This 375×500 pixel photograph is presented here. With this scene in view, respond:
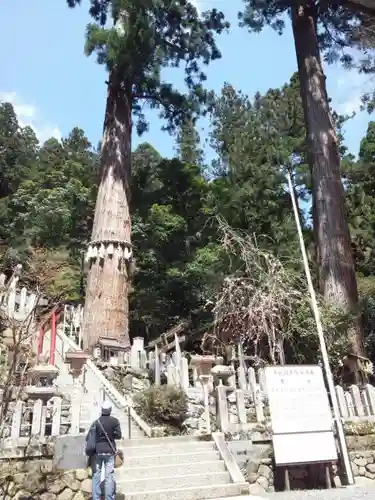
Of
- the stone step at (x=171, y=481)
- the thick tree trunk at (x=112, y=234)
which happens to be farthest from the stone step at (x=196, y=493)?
the thick tree trunk at (x=112, y=234)

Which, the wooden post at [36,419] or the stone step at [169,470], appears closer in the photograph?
the stone step at [169,470]

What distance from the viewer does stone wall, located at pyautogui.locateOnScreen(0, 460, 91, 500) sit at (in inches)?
188

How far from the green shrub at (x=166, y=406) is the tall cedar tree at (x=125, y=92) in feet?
14.2

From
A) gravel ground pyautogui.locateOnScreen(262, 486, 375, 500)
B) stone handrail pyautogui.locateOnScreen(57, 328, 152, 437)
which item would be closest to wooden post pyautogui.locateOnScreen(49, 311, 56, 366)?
stone handrail pyautogui.locateOnScreen(57, 328, 152, 437)

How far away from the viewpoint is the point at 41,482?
4836mm

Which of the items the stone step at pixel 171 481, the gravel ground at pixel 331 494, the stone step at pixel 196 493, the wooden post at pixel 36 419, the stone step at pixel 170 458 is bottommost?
the gravel ground at pixel 331 494

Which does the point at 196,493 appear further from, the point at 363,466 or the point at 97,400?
the point at 363,466

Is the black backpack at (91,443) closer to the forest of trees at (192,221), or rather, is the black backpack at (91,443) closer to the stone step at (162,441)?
the stone step at (162,441)

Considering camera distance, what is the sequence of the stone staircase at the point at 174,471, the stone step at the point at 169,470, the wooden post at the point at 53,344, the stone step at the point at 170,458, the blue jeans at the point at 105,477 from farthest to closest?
1. the wooden post at the point at 53,344
2. the stone step at the point at 170,458
3. the stone step at the point at 169,470
4. the stone staircase at the point at 174,471
5. the blue jeans at the point at 105,477

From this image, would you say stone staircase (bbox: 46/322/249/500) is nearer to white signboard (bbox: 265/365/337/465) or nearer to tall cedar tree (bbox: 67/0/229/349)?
white signboard (bbox: 265/365/337/465)

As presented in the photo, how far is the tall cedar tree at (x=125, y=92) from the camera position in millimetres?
11531

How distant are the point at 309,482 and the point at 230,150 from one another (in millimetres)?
14745

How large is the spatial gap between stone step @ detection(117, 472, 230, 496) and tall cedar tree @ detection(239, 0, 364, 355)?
16.6 feet

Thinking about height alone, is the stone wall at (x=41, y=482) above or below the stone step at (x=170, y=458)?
below
